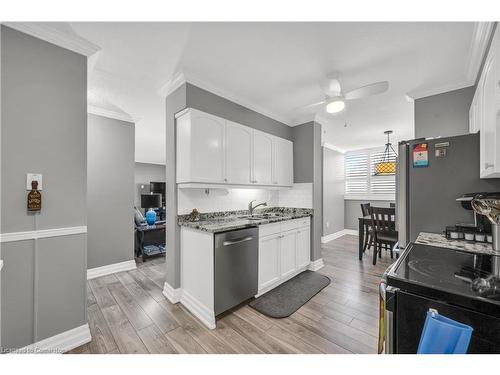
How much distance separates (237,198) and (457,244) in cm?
236

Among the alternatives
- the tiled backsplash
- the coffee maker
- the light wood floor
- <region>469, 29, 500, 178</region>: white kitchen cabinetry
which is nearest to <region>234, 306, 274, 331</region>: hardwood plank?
the light wood floor

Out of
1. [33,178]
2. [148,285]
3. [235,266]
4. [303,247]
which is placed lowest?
[148,285]

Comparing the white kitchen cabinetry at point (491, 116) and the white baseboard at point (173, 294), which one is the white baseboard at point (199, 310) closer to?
the white baseboard at point (173, 294)

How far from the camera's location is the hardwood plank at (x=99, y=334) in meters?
1.63

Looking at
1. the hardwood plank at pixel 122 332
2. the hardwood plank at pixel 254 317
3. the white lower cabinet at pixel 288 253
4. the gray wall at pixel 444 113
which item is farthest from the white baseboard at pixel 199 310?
the gray wall at pixel 444 113

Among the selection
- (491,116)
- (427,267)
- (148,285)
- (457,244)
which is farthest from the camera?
(148,285)

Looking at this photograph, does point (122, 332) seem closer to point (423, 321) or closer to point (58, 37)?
point (423, 321)

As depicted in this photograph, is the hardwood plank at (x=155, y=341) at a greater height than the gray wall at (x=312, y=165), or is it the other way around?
the gray wall at (x=312, y=165)

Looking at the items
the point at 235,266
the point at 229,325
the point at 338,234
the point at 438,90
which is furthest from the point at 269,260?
the point at 338,234

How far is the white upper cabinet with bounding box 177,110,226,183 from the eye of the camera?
2.16 metres

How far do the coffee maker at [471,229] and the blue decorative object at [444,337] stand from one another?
1.20 meters

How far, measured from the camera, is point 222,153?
2.44m

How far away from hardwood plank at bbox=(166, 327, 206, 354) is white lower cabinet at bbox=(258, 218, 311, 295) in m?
0.90

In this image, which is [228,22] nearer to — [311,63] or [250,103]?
[311,63]
